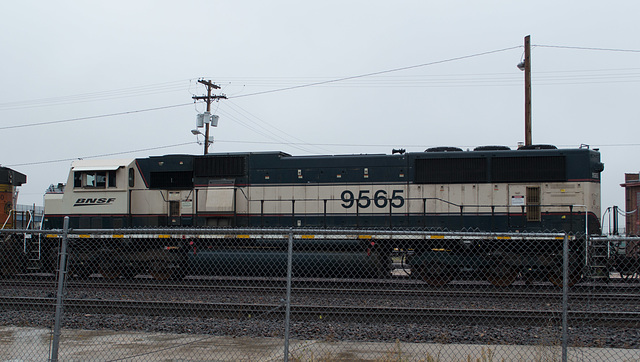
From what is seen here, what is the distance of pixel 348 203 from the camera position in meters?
14.1

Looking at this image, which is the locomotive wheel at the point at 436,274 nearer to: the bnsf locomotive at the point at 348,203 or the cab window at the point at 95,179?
the bnsf locomotive at the point at 348,203

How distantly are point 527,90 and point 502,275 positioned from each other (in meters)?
9.24

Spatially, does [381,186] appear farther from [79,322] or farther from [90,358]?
[90,358]

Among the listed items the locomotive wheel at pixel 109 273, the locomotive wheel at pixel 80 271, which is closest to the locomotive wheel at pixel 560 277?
the locomotive wheel at pixel 109 273

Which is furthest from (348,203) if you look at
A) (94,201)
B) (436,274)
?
(94,201)

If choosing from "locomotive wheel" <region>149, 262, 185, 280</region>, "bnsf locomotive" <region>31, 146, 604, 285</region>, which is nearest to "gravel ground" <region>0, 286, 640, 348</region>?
"bnsf locomotive" <region>31, 146, 604, 285</region>

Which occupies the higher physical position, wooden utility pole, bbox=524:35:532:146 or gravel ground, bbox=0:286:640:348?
wooden utility pole, bbox=524:35:532:146

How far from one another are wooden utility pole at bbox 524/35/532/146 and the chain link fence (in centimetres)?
674

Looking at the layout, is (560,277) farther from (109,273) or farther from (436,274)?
(109,273)

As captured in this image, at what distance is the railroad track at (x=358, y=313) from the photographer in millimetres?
8047

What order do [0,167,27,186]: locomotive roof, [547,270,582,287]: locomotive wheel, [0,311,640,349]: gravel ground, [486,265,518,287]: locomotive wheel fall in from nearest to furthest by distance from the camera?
[0,311,640,349]: gravel ground < [547,270,582,287]: locomotive wheel < [486,265,518,287]: locomotive wheel < [0,167,27,186]: locomotive roof

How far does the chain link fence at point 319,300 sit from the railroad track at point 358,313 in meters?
0.02

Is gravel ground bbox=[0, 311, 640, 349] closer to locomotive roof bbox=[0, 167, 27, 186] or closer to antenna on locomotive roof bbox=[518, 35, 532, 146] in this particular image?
locomotive roof bbox=[0, 167, 27, 186]

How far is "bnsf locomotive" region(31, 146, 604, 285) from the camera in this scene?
1262 centimetres
